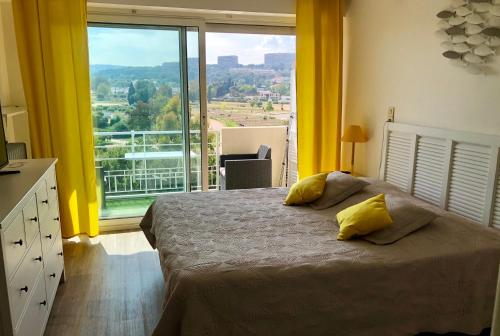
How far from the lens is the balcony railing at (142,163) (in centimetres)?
427

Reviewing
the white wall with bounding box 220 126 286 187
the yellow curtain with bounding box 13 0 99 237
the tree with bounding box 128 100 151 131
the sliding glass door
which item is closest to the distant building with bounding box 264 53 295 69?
the white wall with bounding box 220 126 286 187

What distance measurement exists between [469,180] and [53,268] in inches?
112

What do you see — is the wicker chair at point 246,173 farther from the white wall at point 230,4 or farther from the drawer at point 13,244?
the drawer at point 13,244

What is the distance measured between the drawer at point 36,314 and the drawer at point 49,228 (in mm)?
257

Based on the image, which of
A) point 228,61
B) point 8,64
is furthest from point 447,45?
point 8,64

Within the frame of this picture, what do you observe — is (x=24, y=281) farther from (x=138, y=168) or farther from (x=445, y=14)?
(x=445, y=14)

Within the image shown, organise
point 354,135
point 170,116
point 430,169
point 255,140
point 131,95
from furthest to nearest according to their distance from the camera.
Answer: point 255,140
point 170,116
point 131,95
point 354,135
point 430,169

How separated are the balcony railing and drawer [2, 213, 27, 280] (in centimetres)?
241

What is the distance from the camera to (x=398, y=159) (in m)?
3.47

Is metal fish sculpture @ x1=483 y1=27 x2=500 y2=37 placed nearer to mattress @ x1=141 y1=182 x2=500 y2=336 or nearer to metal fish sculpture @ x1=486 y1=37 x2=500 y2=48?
metal fish sculpture @ x1=486 y1=37 x2=500 y2=48

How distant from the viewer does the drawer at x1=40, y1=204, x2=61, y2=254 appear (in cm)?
240

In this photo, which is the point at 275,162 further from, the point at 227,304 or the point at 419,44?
the point at 227,304

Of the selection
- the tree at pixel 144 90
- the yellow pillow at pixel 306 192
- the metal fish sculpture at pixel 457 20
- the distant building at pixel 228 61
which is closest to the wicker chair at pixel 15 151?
the tree at pixel 144 90

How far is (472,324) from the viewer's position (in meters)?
2.13
